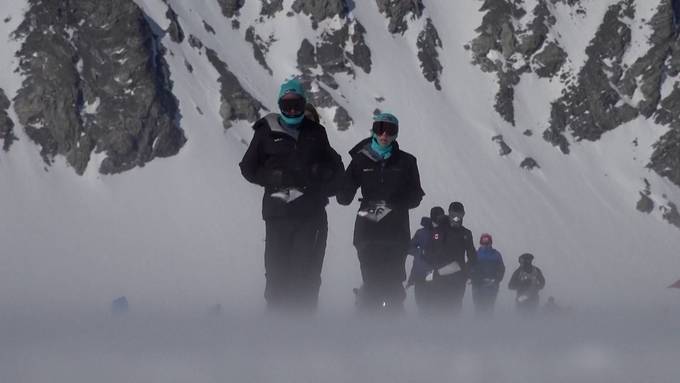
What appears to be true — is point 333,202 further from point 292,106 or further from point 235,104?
point 292,106

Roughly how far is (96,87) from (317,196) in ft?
165

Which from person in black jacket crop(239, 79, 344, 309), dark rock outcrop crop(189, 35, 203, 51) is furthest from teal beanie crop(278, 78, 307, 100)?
dark rock outcrop crop(189, 35, 203, 51)

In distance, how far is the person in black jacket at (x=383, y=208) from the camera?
6.68 meters

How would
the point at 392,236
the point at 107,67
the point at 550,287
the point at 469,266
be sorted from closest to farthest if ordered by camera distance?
the point at 392,236 < the point at 469,266 < the point at 550,287 < the point at 107,67

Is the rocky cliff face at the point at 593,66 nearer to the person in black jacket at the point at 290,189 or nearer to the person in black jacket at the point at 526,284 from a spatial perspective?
the person in black jacket at the point at 526,284

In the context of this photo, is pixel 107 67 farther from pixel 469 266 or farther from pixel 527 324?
pixel 527 324

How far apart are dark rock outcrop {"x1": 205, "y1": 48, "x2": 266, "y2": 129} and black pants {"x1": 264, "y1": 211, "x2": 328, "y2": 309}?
158 ft

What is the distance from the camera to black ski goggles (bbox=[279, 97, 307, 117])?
611 cm

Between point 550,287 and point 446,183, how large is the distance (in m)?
13.7

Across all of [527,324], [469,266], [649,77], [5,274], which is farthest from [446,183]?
[527,324]

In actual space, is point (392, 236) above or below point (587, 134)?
below

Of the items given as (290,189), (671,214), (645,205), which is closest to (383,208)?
(290,189)

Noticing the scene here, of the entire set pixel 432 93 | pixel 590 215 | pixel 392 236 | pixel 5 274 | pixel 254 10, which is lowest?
pixel 392 236

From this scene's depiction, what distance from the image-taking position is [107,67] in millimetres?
54281
